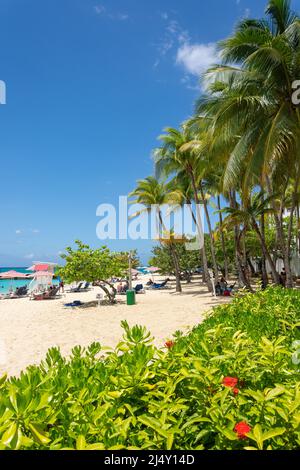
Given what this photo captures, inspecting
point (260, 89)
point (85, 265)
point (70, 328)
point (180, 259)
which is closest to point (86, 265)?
point (85, 265)

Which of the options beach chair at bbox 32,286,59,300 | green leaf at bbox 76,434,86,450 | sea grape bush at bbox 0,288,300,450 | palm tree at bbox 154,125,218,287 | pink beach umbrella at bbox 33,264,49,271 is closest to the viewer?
green leaf at bbox 76,434,86,450

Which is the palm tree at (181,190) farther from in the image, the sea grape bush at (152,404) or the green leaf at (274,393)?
the green leaf at (274,393)

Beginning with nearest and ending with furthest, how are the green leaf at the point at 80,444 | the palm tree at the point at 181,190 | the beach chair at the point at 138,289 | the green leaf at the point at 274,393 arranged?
the green leaf at the point at 80,444
the green leaf at the point at 274,393
the palm tree at the point at 181,190
the beach chair at the point at 138,289

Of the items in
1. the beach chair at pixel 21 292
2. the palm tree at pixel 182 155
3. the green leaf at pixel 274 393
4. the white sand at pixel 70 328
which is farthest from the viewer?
A: the beach chair at pixel 21 292

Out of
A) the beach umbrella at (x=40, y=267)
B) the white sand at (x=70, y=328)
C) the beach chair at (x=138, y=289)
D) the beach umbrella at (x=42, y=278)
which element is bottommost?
the white sand at (x=70, y=328)

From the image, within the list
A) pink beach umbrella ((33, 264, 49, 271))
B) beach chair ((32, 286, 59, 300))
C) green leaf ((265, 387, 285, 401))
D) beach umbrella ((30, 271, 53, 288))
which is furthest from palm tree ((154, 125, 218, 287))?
green leaf ((265, 387, 285, 401))

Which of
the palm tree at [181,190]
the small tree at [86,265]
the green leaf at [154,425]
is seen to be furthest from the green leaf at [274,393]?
the palm tree at [181,190]

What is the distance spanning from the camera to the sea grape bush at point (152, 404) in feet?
4.60

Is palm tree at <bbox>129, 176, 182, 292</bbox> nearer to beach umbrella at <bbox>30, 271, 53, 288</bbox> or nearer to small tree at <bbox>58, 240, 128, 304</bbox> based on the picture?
small tree at <bbox>58, 240, 128, 304</bbox>

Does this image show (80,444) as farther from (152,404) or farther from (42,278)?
(42,278)

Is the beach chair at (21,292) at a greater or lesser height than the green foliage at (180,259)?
lesser

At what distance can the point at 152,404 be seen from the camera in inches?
68.2

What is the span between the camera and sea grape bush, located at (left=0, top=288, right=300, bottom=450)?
140 cm
